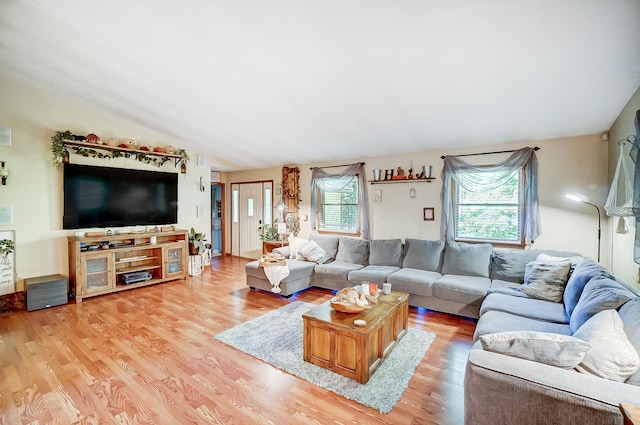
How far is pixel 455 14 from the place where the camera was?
7.02 feet

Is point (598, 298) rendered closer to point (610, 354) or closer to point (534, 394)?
point (610, 354)

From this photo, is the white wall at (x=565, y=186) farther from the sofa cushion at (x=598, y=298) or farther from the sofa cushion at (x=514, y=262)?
the sofa cushion at (x=598, y=298)

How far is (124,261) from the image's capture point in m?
4.76

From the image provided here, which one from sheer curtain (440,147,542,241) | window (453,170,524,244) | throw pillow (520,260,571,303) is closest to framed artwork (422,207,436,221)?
sheer curtain (440,147,542,241)

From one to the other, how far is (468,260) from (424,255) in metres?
0.59

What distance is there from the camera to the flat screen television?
14.7 feet

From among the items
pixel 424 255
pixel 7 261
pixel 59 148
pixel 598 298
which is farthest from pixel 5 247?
pixel 598 298

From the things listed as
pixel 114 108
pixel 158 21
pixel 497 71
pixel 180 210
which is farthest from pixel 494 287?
pixel 114 108

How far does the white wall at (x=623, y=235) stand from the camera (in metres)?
2.81

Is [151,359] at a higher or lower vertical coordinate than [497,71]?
lower

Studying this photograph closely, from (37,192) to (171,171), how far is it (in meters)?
1.96

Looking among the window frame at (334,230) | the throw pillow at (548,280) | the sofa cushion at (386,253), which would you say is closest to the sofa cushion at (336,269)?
the sofa cushion at (386,253)

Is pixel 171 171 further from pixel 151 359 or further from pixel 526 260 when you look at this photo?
pixel 526 260

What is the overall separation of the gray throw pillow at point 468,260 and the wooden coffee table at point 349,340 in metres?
1.66
